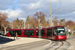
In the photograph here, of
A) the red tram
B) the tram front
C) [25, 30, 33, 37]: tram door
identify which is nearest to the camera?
the tram front

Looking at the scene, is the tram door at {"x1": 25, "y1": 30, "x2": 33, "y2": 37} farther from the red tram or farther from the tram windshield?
the tram windshield

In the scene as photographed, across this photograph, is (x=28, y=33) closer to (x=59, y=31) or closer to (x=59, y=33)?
(x=59, y=31)

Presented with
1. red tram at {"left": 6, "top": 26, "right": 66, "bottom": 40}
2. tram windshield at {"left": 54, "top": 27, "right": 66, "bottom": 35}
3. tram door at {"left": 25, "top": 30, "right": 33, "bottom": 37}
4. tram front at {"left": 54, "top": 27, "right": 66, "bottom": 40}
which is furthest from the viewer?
tram door at {"left": 25, "top": 30, "right": 33, "bottom": 37}

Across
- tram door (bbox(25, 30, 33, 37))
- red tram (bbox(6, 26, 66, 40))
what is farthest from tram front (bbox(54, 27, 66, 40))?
tram door (bbox(25, 30, 33, 37))

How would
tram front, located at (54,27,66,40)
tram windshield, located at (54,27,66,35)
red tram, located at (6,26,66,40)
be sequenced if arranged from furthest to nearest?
Result: tram windshield, located at (54,27,66,35) → red tram, located at (6,26,66,40) → tram front, located at (54,27,66,40)

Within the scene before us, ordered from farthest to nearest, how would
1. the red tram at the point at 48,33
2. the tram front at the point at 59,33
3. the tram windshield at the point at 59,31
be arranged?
the tram windshield at the point at 59,31 → the red tram at the point at 48,33 → the tram front at the point at 59,33

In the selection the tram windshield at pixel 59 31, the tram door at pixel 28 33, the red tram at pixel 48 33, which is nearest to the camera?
the red tram at pixel 48 33

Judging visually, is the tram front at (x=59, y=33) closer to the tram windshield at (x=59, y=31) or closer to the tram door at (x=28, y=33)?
the tram windshield at (x=59, y=31)

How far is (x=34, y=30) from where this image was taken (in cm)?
3838

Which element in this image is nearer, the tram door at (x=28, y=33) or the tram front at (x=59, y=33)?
the tram front at (x=59, y=33)

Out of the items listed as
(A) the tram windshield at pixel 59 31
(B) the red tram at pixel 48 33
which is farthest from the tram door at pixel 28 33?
(A) the tram windshield at pixel 59 31

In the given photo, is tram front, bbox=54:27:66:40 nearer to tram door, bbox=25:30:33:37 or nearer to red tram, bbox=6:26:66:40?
red tram, bbox=6:26:66:40

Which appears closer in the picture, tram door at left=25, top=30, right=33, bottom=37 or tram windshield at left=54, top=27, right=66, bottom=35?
tram windshield at left=54, top=27, right=66, bottom=35

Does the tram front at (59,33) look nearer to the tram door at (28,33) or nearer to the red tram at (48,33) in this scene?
the red tram at (48,33)
